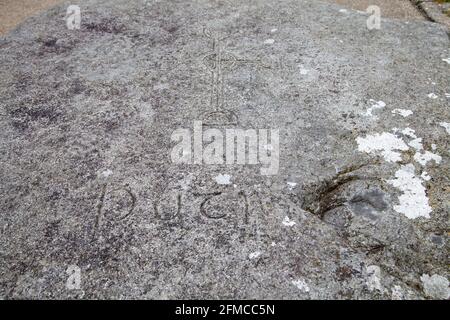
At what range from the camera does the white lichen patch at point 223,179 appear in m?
2.59

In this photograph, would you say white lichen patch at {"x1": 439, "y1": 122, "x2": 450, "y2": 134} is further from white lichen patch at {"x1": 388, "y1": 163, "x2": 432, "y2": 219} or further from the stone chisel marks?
the stone chisel marks

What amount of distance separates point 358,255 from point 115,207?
1393 mm

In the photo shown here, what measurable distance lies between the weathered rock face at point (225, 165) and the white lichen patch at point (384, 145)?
0.01 metres

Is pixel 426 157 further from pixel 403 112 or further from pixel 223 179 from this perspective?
pixel 223 179

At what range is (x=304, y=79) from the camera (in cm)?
347

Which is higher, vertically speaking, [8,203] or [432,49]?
[432,49]

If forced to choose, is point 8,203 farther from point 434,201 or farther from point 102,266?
point 434,201

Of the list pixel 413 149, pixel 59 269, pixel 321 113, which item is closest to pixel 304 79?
pixel 321 113

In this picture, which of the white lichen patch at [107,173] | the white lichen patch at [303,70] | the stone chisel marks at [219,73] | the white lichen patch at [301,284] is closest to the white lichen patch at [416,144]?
the white lichen patch at [303,70]

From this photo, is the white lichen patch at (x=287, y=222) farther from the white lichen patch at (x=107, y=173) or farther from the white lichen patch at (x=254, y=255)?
the white lichen patch at (x=107, y=173)

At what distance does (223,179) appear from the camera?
261 cm

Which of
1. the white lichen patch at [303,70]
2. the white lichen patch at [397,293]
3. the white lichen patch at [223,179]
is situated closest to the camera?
the white lichen patch at [397,293]

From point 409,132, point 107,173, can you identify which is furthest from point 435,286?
point 107,173

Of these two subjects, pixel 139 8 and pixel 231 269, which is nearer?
pixel 231 269
